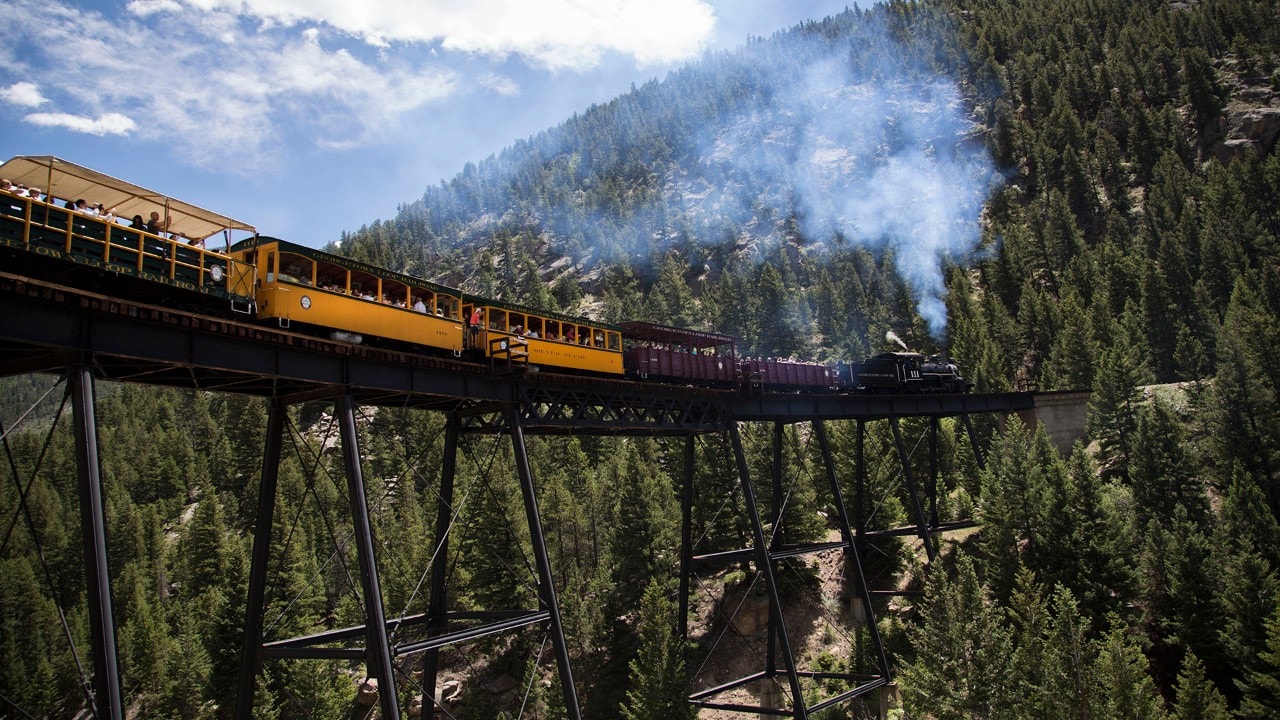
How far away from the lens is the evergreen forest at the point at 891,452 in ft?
96.4

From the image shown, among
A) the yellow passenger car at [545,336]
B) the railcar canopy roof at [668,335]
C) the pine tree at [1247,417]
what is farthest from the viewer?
the pine tree at [1247,417]

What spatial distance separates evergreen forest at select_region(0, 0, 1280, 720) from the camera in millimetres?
29391

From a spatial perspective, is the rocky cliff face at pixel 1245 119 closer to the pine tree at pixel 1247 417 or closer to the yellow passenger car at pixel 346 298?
the pine tree at pixel 1247 417

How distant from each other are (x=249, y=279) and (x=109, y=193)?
2614 millimetres

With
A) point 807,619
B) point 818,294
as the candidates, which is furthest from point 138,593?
point 818,294

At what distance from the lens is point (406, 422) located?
237 feet

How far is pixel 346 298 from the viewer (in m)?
16.2

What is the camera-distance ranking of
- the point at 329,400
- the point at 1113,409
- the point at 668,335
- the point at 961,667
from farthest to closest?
1. the point at 1113,409
2. the point at 668,335
3. the point at 961,667
4. the point at 329,400

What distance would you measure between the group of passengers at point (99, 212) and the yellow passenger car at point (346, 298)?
1.23 meters

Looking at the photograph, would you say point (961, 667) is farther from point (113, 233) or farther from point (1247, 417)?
point (113, 233)

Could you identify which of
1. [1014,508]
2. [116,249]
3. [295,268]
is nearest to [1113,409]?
[1014,508]

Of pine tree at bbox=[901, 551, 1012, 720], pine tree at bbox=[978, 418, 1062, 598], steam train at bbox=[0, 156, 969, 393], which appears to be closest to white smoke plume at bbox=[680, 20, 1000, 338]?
pine tree at bbox=[978, 418, 1062, 598]

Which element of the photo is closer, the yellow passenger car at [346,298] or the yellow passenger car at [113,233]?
the yellow passenger car at [113,233]

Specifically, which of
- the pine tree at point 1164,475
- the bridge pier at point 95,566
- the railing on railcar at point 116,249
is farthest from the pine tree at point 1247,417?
the bridge pier at point 95,566
